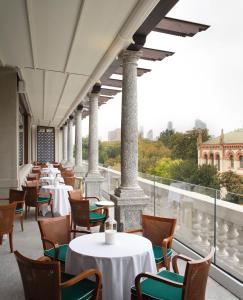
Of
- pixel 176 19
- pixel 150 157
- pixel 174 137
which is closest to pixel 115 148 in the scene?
pixel 150 157

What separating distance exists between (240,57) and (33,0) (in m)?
57.3

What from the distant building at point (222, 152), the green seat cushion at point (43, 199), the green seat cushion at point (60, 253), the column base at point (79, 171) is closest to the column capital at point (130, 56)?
the green seat cushion at point (60, 253)

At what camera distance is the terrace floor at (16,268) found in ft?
9.74

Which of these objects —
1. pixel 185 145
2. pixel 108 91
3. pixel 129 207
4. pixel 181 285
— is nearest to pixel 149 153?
pixel 185 145

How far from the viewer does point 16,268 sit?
140 inches

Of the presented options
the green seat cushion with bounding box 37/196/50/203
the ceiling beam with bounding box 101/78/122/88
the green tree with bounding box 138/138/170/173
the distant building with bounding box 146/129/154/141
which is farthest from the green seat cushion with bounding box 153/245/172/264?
the distant building with bounding box 146/129/154/141

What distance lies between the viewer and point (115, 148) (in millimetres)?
53469

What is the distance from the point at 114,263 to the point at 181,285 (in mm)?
545

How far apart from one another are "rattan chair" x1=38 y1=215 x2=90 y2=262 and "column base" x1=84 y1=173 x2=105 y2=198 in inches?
199

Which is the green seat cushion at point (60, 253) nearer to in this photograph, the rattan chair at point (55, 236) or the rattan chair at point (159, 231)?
the rattan chair at point (55, 236)

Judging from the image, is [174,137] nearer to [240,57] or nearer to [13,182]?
[240,57]

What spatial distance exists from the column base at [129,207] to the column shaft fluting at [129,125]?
0.47 ft

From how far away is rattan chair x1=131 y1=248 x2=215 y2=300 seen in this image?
80.3 inches

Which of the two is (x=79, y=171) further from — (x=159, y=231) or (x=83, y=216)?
(x=159, y=231)
